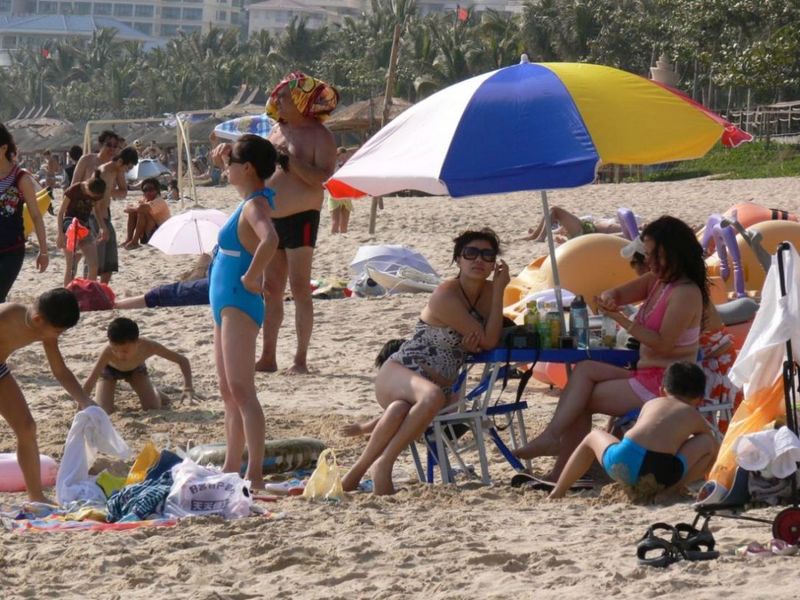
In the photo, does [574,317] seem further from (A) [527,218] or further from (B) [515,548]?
(A) [527,218]

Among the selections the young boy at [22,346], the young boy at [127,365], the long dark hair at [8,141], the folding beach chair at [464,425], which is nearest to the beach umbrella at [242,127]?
the long dark hair at [8,141]

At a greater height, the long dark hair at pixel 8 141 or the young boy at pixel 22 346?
the long dark hair at pixel 8 141

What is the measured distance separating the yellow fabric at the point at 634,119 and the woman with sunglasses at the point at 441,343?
631 mm

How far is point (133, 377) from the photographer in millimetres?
7668

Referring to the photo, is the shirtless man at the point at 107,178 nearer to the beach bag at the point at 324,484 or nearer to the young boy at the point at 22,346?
the young boy at the point at 22,346

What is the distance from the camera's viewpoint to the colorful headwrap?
8.02 m

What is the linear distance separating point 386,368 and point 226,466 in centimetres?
75

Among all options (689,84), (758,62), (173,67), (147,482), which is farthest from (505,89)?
(173,67)

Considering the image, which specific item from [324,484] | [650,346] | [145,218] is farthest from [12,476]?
[145,218]

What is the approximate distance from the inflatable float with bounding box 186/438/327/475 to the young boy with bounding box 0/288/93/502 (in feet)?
2.39

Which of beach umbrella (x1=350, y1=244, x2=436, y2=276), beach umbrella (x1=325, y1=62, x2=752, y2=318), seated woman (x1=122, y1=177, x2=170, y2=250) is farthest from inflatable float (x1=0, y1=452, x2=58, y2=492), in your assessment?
seated woman (x1=122, y1=177, x2=170, y2=250)

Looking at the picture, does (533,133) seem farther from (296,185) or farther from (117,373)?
(117,373)

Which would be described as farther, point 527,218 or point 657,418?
point 527,218

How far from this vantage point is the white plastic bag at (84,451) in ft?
18.4
